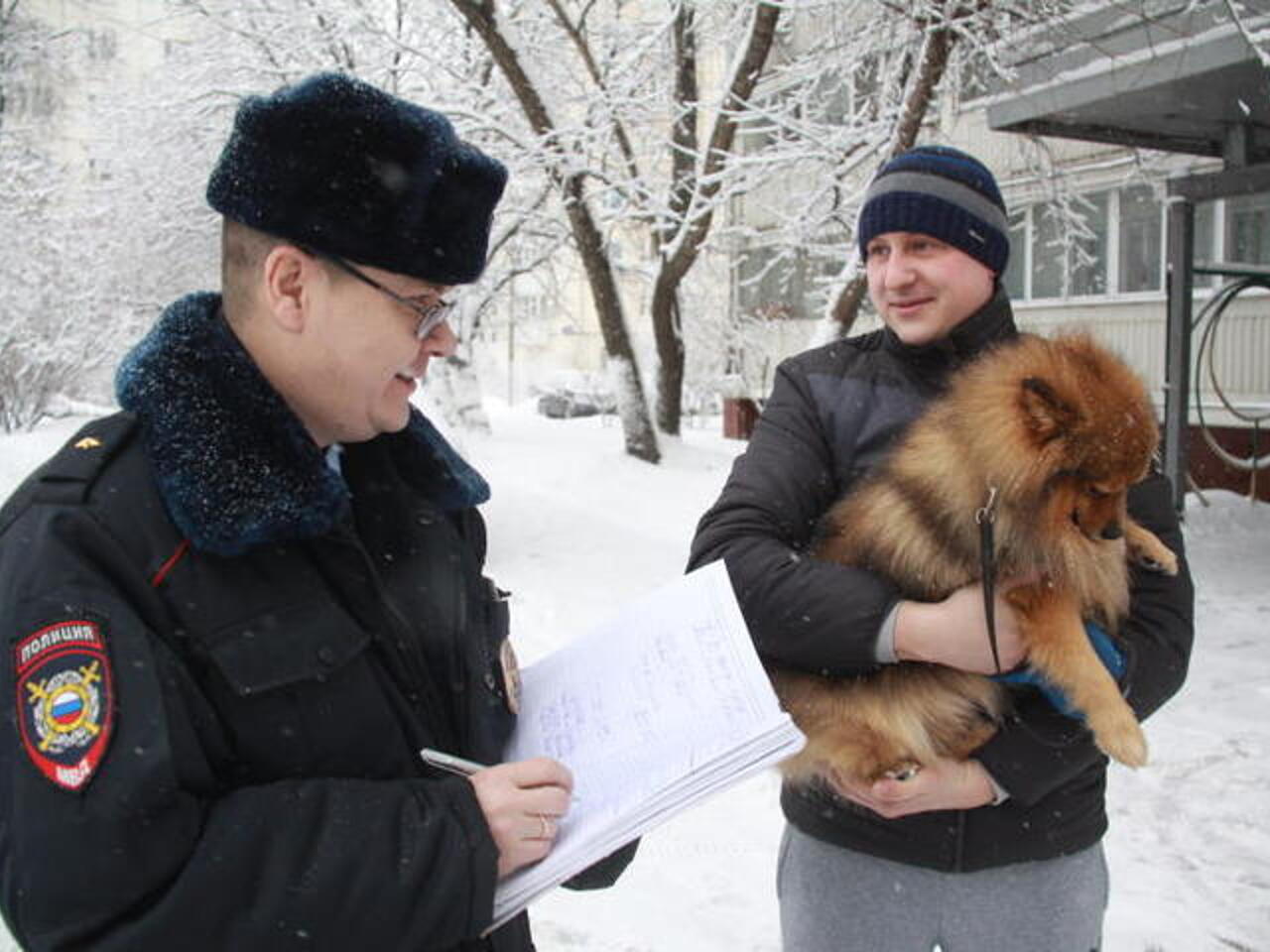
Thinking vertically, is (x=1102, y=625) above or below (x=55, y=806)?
below

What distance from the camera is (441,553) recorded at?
1594mm

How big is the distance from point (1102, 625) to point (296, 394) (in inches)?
60.3

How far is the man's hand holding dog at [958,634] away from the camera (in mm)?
1796

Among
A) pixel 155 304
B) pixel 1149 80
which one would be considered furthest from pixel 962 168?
pixel 155 304

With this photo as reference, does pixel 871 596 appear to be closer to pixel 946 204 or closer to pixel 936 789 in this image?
pixel 936 789

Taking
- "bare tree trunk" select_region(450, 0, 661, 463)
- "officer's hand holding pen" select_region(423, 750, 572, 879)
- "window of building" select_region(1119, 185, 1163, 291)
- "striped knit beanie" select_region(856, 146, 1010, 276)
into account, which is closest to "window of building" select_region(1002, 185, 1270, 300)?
"window of building" select_region(1119, 185, 1163, 291)

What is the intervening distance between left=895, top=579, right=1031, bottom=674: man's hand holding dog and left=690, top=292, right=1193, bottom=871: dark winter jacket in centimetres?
5

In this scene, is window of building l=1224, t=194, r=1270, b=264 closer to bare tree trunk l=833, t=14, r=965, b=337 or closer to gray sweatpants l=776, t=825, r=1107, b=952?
bare tree trunk l=833, t=14, r=965, b=337

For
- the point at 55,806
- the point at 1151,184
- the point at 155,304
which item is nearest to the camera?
the point at 55,806

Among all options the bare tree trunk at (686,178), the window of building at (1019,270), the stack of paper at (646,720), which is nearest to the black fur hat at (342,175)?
the stack of paper at (646,720)

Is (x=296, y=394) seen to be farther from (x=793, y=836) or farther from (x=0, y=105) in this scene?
(x=0, y=105)

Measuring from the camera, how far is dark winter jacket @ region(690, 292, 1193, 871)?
185 cm

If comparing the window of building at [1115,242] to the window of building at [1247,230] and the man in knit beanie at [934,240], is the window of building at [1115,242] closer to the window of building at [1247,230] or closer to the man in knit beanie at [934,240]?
the window of building at [1247,230]

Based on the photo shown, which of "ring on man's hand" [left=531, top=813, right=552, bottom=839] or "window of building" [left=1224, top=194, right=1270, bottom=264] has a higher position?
"window of building" [left=1224, top=194, right=1270, bottom=264]
